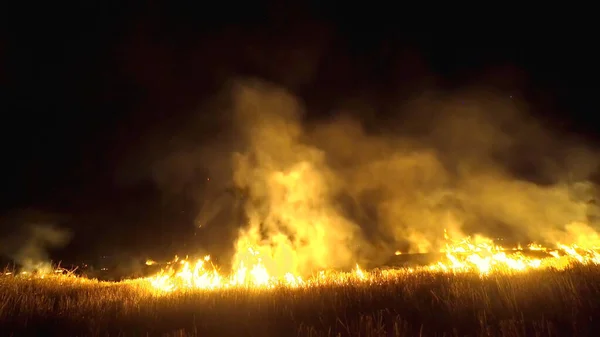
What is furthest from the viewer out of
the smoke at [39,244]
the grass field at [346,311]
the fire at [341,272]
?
the smoke at [39,244]

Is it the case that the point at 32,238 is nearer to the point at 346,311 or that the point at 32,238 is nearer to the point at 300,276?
the point at 300,276

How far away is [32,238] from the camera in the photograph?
17.8 meters

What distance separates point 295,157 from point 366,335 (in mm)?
12497

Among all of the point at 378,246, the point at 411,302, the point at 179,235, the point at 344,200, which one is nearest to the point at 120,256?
the point at 179,235

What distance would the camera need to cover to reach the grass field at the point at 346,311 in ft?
12.8

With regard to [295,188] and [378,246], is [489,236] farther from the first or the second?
[295,188]

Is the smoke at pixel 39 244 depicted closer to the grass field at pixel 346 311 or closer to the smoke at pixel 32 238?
the smoke at pixel 32 238

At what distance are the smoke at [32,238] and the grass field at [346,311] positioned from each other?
12.5 m

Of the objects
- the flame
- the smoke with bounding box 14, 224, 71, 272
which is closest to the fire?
the flame

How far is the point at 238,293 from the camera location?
6652 mm

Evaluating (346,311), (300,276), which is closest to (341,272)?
(300,276)

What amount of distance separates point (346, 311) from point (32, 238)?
19625 millimetres

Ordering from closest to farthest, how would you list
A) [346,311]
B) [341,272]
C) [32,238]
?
[346,311] → [341,272] → [32,238]

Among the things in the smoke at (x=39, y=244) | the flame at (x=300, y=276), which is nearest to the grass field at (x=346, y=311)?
the flame at (x=300, y=276)
